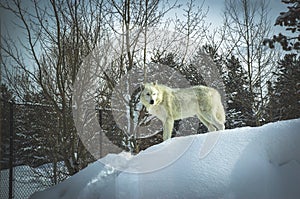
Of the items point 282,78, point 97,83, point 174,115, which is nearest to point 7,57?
point 97,83

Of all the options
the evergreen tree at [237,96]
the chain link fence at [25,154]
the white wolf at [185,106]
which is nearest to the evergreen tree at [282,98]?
the evergreen tree at [237,96]

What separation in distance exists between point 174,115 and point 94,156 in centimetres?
97

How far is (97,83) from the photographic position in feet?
9.64

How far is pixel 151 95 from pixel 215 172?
45.0 inches

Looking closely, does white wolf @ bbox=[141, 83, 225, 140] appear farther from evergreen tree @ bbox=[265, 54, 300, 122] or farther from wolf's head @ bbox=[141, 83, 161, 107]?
evergreen tree @ bbox=[265, 54, 300, 122]

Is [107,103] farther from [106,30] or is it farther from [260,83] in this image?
[260,83]

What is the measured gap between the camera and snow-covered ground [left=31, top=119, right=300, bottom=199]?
1193 mm

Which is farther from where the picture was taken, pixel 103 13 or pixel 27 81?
pixel 103 13

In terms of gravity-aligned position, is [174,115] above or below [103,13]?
below

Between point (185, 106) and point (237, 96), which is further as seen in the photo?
point (237, 96)

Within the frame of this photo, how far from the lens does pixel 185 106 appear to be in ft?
8.31

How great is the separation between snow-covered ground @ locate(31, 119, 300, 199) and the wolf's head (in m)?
0.76

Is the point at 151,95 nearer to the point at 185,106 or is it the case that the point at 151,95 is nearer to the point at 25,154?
the point at 185,106

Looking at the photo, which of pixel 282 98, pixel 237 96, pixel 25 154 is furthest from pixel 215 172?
pixel 237 96
